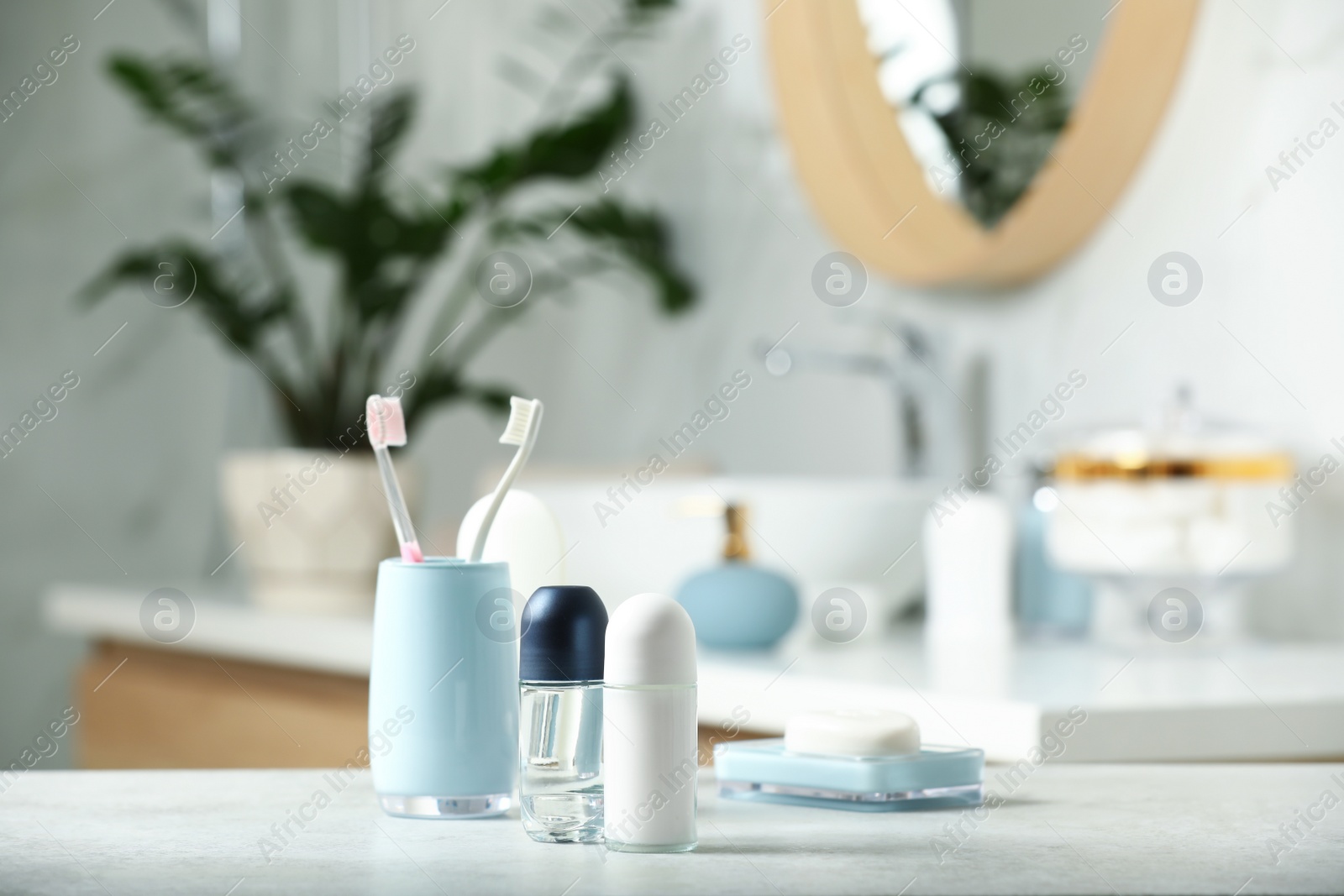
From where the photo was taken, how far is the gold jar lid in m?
1.22

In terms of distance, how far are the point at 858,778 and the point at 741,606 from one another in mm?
571

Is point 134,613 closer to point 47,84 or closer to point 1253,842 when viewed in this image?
point 47,84

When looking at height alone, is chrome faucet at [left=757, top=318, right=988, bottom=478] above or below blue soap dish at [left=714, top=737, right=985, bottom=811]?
above

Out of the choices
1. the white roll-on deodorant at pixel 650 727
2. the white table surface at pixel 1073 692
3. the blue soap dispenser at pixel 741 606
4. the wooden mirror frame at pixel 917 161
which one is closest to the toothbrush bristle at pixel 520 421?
the white roll-on deodorant at pixel 650 727

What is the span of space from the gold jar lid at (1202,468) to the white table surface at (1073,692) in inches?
5.6

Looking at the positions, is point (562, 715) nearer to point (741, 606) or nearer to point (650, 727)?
point (650, 727)

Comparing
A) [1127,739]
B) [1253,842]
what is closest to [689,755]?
[1253,842]

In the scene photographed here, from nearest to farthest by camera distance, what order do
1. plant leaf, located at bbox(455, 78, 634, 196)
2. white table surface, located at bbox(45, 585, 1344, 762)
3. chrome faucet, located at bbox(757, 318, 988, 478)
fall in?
white table surface, located at bbox(45, 585, 1344, 762)
chrome faucet, located at bbox(757, 318, 988, 478)
plant leaf, located at bbox(455, 78, 634, 196)

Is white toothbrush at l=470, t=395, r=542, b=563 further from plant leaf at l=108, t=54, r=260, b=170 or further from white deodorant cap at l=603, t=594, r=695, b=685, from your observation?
plant leaf at l=108, t=54, r=260, b=170

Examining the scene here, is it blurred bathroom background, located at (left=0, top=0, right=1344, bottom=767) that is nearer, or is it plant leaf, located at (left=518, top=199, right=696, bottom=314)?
blurred bathroom background, located at (left=0, top=0, right=1344, bottom=767)

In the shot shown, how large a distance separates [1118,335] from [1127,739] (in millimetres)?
640

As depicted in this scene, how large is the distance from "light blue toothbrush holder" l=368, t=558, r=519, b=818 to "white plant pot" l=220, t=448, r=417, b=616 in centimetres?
116

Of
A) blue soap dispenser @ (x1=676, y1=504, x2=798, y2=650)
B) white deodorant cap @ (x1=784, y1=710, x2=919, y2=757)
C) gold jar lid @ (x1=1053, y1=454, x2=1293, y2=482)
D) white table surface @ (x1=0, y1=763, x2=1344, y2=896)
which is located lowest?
white table surface @ (x1=0, y1=763, x2=1344, y2=896)

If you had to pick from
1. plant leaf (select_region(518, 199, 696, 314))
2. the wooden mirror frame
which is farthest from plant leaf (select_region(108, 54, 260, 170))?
the wooden mirror frame
